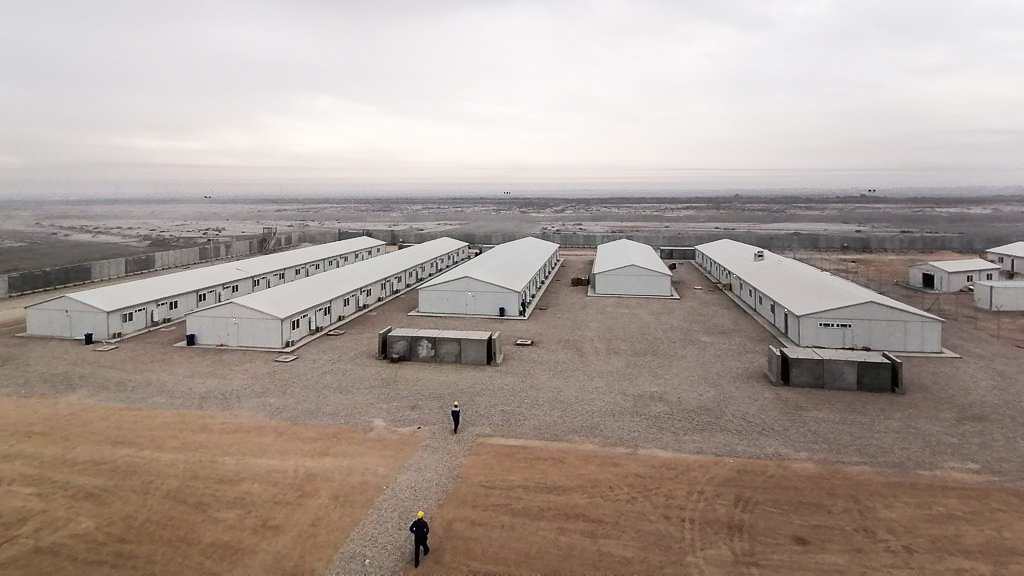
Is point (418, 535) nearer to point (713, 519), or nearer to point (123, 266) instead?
point (713, 519)

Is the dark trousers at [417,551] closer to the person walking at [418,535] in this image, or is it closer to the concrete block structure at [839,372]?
the person walking at [418,535]

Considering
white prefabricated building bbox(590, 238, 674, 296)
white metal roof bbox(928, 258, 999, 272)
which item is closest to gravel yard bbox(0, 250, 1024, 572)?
white prefabricated building bbox(590, 238, 674, 296)

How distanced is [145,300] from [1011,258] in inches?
2170

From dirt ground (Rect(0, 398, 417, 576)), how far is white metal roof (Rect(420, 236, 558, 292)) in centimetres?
1567

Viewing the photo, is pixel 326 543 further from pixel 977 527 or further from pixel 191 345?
pixel 191 345

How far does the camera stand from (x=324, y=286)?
1145 inches

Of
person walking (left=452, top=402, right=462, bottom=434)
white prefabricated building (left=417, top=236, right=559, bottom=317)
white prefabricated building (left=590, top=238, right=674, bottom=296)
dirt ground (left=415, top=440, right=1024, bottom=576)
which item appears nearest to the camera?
dirt ground (left=415, top=440, right=1024, bottom=576)

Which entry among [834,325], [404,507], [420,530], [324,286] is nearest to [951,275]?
[834,325]

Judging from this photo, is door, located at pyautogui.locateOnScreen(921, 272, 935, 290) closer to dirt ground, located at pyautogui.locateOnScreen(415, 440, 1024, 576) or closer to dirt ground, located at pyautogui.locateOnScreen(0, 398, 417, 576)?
dirt ground, located at pyautogui.locateOnScreen(415, 440, 1024, 576)

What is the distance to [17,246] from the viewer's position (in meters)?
63.8

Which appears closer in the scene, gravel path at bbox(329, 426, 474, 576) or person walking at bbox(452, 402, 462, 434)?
gravel path at bbox(329, 426, 474, 576)

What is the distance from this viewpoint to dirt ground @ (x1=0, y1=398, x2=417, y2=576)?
32.4ft

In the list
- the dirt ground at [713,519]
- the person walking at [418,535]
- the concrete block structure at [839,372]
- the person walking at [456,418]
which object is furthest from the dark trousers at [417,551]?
the concrete block structure at [839,372]

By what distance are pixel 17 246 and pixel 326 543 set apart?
74540 mm
